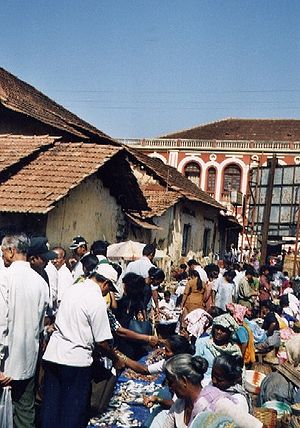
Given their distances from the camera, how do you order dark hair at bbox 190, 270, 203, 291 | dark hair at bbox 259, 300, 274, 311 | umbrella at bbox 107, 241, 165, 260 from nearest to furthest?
dark hair at bbox 190, 270, 203, 291 → dark hair at bbox 259, 300, 274, 311 → umbrella at bbox 107, 241, 165, 260

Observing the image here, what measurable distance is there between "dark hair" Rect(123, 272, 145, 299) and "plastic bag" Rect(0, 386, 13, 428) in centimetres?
363

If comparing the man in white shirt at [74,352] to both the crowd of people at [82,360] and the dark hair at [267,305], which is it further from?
the dark hair at [267,305]

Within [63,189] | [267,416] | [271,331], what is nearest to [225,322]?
[267,416]

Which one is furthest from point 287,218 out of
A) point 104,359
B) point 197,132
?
point 197,132

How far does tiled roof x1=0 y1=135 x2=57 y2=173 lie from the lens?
10.6 metres

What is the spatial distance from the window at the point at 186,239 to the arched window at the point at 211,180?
699 inches

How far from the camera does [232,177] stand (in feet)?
132

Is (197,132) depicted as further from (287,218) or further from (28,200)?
(28,200)

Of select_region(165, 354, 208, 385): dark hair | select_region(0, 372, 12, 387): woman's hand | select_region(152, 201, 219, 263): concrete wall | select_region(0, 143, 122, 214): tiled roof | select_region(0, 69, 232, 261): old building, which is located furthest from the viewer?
select_region(152, 201, 219, 263): concrete wall

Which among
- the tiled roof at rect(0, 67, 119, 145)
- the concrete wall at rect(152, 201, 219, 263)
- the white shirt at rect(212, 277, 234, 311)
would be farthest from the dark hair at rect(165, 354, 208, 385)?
the concrete wall at rect(152, 201, 219, 263)

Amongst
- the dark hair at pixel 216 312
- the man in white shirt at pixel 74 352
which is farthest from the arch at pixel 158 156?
the man in white shirt at pixel 74 352

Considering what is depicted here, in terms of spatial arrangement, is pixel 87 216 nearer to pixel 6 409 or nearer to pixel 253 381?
pixel 253 381

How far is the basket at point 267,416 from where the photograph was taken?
5.20m

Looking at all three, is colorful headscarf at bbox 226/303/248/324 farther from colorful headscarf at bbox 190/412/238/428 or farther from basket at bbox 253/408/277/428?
colorful headscarf at bbox 190/412/238/428
